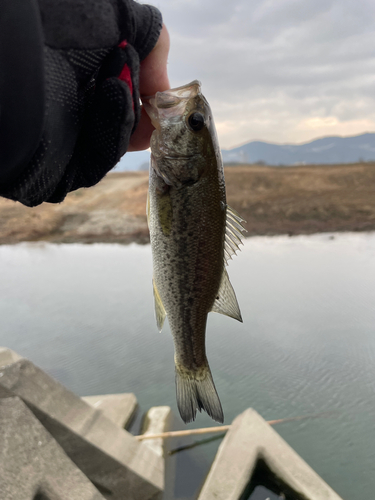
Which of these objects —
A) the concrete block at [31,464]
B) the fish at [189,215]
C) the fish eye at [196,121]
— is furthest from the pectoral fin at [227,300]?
the concrete block at [31,464]

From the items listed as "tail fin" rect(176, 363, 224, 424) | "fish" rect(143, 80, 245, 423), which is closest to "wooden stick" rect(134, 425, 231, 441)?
"tail fin" rect(176, 363, 224, 424)

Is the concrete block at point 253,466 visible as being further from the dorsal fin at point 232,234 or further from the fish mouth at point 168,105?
the fish mouth at point 168,105

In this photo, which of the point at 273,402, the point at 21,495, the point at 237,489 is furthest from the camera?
the point at 273,402

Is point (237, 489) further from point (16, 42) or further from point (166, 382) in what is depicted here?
point (16, 42)

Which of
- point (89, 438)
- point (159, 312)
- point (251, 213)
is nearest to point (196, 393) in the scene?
point (159, 312)

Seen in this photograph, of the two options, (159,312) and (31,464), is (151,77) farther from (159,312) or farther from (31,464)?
(31,464)

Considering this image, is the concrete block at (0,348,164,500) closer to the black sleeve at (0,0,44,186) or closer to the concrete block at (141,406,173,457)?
the concrete block at (141,406,173,457)

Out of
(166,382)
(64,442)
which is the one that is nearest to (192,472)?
(166,382)
